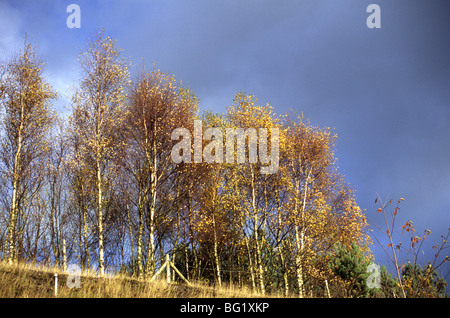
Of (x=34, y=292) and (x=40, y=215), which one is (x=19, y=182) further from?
(x=34, y=292)

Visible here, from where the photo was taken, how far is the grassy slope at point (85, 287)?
1054 cm

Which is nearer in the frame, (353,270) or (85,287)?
(85,287)

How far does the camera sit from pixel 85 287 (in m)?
10.9

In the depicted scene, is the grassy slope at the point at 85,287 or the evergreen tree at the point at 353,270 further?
the evergreen tree at the point at 353,270

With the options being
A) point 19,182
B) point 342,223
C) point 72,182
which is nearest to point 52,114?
point 19,182

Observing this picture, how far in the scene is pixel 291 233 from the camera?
2144 centimetres

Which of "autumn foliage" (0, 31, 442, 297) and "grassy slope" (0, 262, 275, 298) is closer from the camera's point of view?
"grassy slope" (0, 262, 275, 298)

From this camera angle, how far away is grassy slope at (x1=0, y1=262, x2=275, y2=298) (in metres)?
10.5

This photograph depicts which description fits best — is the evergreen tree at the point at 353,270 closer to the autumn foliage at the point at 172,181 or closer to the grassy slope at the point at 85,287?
the autumn foliage at the point at 172,181

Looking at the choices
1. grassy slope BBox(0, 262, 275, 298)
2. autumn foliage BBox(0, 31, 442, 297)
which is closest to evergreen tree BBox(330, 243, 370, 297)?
autumn foliage BBox(0, 31, 442, 297)

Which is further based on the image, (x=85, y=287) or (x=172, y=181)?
(x=172, y=181)

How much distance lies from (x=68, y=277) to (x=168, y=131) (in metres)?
9.67

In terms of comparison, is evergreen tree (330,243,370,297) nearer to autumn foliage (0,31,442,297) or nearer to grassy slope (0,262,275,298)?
autumn foliage (0,31,442,297)

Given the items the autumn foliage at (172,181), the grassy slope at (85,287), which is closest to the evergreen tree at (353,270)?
the autumn foliage at (172,181)
